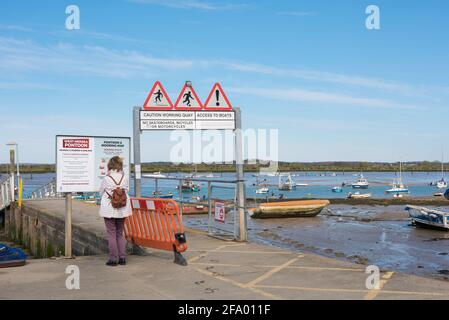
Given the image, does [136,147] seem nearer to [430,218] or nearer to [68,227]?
[68,227]

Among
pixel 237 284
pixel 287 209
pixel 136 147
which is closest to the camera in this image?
pixel 237 284

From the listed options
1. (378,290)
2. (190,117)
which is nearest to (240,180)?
(190,117)

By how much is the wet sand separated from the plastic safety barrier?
10.6 meters

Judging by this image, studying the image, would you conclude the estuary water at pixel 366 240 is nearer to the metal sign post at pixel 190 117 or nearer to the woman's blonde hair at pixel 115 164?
the metal sign post at pixel 190 117

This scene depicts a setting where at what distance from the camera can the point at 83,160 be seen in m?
9.66

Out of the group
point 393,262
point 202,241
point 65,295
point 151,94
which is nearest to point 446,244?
point 393,262

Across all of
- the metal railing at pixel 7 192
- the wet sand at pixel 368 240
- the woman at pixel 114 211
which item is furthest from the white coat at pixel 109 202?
the metal railing at pixel 7 192

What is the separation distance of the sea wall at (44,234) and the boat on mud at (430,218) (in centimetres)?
2419

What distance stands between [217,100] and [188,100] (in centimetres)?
68

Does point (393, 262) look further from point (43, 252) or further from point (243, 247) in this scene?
point (43, 252)

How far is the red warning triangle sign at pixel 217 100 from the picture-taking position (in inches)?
447

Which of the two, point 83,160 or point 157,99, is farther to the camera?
point 157,99

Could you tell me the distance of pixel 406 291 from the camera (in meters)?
6.71

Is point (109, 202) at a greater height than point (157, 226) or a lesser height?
greater
